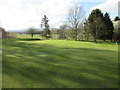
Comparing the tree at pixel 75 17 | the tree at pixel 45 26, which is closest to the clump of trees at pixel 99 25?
the tree at pixel 75 17

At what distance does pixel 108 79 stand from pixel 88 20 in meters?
26.3

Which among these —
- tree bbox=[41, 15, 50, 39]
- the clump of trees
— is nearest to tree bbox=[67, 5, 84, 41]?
the clump of trees

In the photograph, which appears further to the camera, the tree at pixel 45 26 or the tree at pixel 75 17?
the tree at pixel 45 26

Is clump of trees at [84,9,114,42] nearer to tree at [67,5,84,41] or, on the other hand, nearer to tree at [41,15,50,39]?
tree at [67,5,84,41]

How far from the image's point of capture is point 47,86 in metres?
2.92

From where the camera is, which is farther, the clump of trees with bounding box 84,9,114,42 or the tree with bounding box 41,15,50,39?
the tree with bounding box 41,15,50,39

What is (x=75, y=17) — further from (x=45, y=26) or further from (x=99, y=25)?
(x=45, y=26)

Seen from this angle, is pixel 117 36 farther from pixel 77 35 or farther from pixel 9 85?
pixel 9 85

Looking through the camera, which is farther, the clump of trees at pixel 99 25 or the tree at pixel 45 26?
the tree at pixel 45 26

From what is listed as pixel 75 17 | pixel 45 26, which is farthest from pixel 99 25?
pixel 45 26

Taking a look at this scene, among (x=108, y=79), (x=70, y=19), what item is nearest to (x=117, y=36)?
(x=70, y=19)

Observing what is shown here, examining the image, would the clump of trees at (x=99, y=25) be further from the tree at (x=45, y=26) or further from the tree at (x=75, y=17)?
the tree at (x=45, y=26)

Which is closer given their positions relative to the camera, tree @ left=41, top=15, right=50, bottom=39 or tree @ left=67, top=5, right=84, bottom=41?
tree @ left=67, top=5, right=84, bottom=41

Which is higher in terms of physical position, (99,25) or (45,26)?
(45,26)
